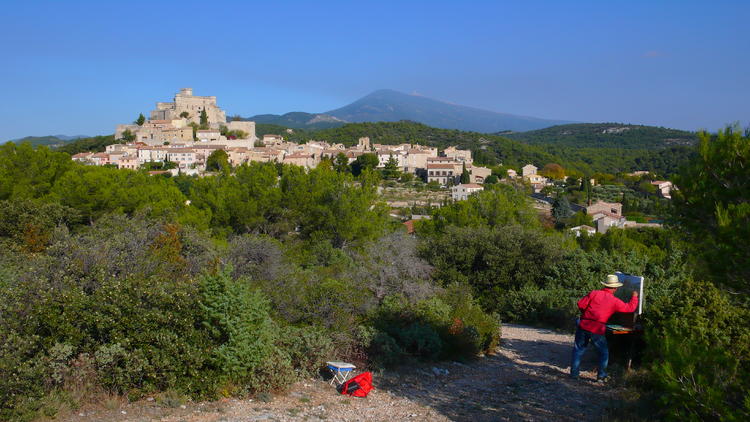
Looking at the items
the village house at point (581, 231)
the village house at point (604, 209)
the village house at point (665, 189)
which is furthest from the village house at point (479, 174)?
the village house at point (581, 231)

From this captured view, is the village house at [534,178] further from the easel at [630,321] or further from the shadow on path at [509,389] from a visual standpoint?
the easel at [630,321]

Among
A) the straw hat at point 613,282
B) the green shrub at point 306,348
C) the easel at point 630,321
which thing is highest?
the straw hat at point 613,282

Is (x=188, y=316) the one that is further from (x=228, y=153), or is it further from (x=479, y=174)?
(x=479, y=174)

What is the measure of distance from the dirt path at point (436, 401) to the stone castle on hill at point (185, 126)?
71.5 metres

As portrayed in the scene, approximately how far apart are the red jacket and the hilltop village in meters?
45.6

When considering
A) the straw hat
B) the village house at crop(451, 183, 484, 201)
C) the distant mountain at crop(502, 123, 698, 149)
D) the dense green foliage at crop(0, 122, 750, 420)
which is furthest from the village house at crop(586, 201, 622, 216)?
the distant mountain at crop(502, 123, 698, 149)

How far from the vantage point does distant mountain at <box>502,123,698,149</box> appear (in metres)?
127

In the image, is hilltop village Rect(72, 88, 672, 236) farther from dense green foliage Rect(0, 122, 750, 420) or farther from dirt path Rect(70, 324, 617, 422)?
dirt path Rect(70, 324, 617, 422)

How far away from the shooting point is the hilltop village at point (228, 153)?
200ft

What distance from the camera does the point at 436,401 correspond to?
5.47 metres

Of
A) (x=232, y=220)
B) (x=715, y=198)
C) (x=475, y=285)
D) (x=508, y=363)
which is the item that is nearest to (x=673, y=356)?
(x=715, y=198)

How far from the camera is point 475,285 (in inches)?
531

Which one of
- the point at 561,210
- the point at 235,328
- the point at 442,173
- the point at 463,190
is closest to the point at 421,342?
the point at 235,328

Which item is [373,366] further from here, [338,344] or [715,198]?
[715,198]
